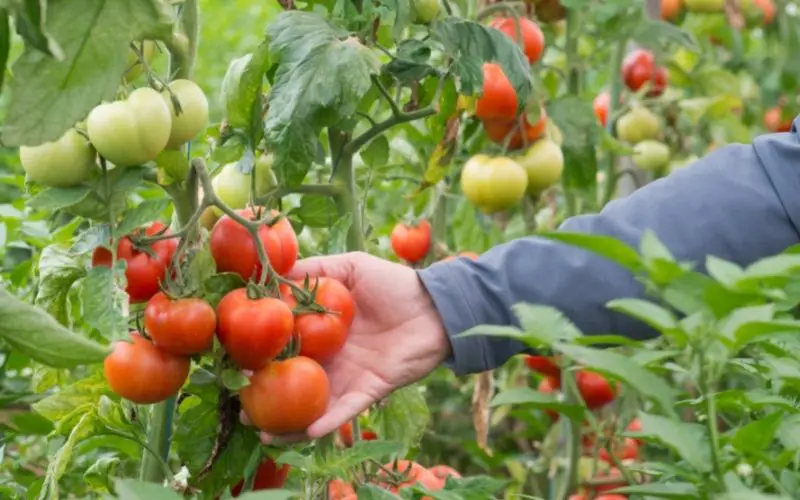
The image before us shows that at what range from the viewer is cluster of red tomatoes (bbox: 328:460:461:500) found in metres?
1.49

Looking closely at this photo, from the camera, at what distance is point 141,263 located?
4.24ft

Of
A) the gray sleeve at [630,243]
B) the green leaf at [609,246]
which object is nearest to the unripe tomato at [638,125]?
Result: the gray sleeve at [630,243]

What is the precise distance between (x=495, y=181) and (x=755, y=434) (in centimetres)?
121

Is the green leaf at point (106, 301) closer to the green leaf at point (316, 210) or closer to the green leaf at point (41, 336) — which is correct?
the green leaf at point (41, 336)

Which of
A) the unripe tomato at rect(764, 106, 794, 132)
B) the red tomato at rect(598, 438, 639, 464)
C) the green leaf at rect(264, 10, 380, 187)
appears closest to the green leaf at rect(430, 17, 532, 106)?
the green leaf at rect(264, 10, 380, 187)

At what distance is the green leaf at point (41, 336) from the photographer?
35.7 inches

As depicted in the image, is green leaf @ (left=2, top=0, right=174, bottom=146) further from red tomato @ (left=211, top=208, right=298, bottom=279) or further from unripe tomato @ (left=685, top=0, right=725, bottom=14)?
unripe tomato @ (left=685, top=0, right=725, bottom=14)

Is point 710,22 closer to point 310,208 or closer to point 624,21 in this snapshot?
point 624,21

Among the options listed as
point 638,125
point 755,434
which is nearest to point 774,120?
point 638,125

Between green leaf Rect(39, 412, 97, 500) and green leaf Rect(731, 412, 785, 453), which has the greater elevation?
green leaf Rect(731, 412, 785, 453)

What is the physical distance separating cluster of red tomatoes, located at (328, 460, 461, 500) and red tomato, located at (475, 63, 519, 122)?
2.06 feet

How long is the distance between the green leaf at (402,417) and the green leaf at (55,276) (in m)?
0.50

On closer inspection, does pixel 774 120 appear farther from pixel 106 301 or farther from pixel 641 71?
pixel 106 301

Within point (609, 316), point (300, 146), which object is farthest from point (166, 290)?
point (609, 316)
